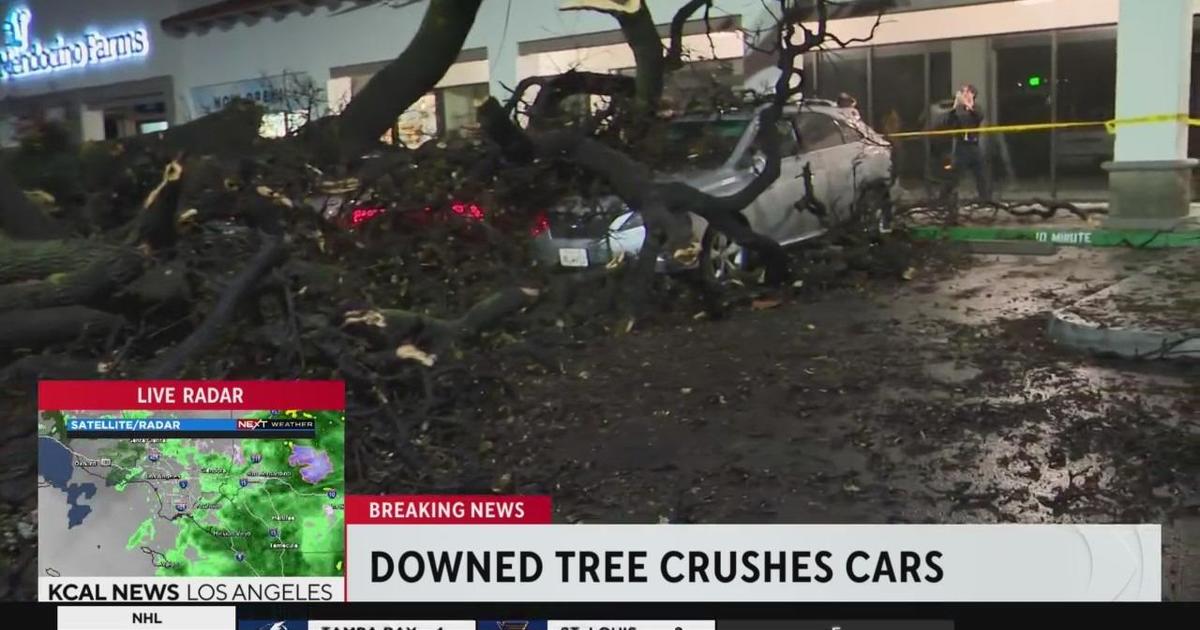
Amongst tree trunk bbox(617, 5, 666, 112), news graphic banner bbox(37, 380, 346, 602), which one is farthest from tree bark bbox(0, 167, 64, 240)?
tree trunk bbox(617, 5, 666, 112)

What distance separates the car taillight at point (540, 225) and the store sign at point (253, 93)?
0.43m

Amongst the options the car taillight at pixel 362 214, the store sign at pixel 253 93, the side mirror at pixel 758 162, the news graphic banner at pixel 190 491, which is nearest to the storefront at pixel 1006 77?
the side mirror at pixel 758 162

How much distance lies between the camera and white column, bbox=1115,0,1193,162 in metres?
1.71

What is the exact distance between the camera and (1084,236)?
187 cm

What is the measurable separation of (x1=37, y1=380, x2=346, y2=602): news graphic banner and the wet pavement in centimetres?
30

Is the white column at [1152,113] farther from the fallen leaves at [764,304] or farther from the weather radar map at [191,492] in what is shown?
the weather radar map at [191,492]

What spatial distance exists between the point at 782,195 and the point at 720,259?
0.16 metres

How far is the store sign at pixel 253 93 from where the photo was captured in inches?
71.4

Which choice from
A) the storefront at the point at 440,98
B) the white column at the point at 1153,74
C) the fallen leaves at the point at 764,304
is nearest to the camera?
the white column at the point at 1153,74

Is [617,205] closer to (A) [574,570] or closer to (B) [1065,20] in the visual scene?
(A) [574,570]

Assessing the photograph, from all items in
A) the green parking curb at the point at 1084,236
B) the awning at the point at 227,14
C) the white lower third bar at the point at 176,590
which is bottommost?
the white lower third bar at the point at 176,590

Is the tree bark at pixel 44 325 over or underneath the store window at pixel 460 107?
underneath

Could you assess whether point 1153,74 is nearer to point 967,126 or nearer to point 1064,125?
point 1064,125

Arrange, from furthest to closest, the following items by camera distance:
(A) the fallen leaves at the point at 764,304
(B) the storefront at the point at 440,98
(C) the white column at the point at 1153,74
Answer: (A) the fallen leaves at the point at 764,304 → (B) the storefront at the point at 440,98 → (C) the white column at the point at 1153,74
